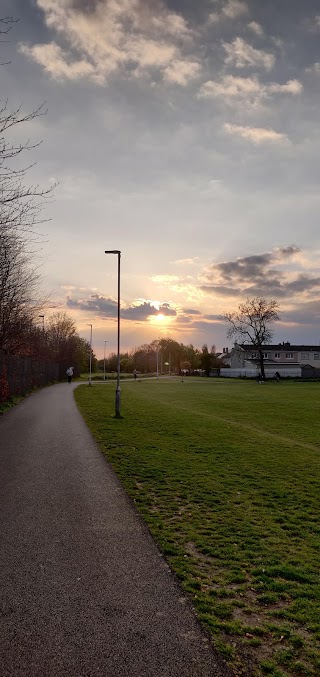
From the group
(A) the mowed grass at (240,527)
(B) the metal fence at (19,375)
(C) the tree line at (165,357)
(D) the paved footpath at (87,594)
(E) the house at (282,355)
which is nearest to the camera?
(D) the paved footpath at (87,594)

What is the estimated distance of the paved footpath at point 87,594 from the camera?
→ 11.1 feet

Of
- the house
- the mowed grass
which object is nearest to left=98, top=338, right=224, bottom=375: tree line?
the house

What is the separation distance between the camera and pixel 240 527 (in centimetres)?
665

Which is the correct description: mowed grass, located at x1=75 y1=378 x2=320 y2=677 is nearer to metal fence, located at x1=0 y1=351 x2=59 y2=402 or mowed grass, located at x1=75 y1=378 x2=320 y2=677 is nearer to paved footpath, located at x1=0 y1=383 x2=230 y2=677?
paved footpath, located at x1=0 y1=383 x2=230 y2=677

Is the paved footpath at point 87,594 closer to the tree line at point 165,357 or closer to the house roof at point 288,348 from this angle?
the house roof at point 288,348

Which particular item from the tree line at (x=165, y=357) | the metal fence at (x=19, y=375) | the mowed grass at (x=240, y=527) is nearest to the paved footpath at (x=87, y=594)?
the mowed grass at (x=240, y=527)

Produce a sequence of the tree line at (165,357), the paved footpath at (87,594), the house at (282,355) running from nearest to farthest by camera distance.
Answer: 1. the paved footpath at (87,594)
2. the house at (282,355)
3. the tree line at (165,357)

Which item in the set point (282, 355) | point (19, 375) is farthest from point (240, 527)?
point (282, 355)

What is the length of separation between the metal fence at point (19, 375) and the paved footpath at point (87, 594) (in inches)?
584

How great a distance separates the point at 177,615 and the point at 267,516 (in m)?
3.59

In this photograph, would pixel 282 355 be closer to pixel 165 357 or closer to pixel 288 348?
pixel 288 348

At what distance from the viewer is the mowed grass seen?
386cm

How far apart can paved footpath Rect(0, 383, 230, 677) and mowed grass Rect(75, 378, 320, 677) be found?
27cm

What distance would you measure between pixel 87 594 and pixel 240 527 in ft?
9.60
